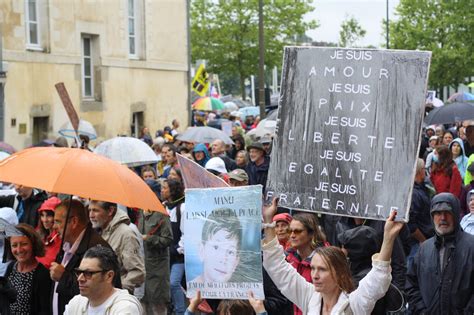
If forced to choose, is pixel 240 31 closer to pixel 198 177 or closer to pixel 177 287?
pixel 177 287

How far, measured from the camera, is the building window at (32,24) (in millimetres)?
25156

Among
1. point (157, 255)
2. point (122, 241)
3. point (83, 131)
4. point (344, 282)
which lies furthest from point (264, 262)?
point (83, 131)

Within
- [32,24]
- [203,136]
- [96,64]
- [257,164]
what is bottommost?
[257,164]

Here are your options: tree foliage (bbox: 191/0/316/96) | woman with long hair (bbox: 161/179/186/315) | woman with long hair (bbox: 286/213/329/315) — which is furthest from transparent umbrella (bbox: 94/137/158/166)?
tree foliage (bbox: 191/0/316/96)

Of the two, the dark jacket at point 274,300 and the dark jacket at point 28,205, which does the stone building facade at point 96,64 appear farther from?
the dark jacket at point 274,300

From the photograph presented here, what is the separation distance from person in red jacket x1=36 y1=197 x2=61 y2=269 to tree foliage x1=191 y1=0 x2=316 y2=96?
36.7 meters

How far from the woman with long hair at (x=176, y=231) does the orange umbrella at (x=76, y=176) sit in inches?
121

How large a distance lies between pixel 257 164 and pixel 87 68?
613 inches

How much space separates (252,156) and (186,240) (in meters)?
7.40

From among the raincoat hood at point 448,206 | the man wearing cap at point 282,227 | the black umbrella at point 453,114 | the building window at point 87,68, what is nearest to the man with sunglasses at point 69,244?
the man wearing cap at point 282,227

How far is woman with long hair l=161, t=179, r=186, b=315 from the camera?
33.9 ft

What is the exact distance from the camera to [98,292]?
19.1 feet

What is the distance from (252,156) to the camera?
13508mm

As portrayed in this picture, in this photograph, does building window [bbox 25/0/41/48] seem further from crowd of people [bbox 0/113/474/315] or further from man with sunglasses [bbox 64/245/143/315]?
man with sunglasses [bbox 64/245/143/315]
